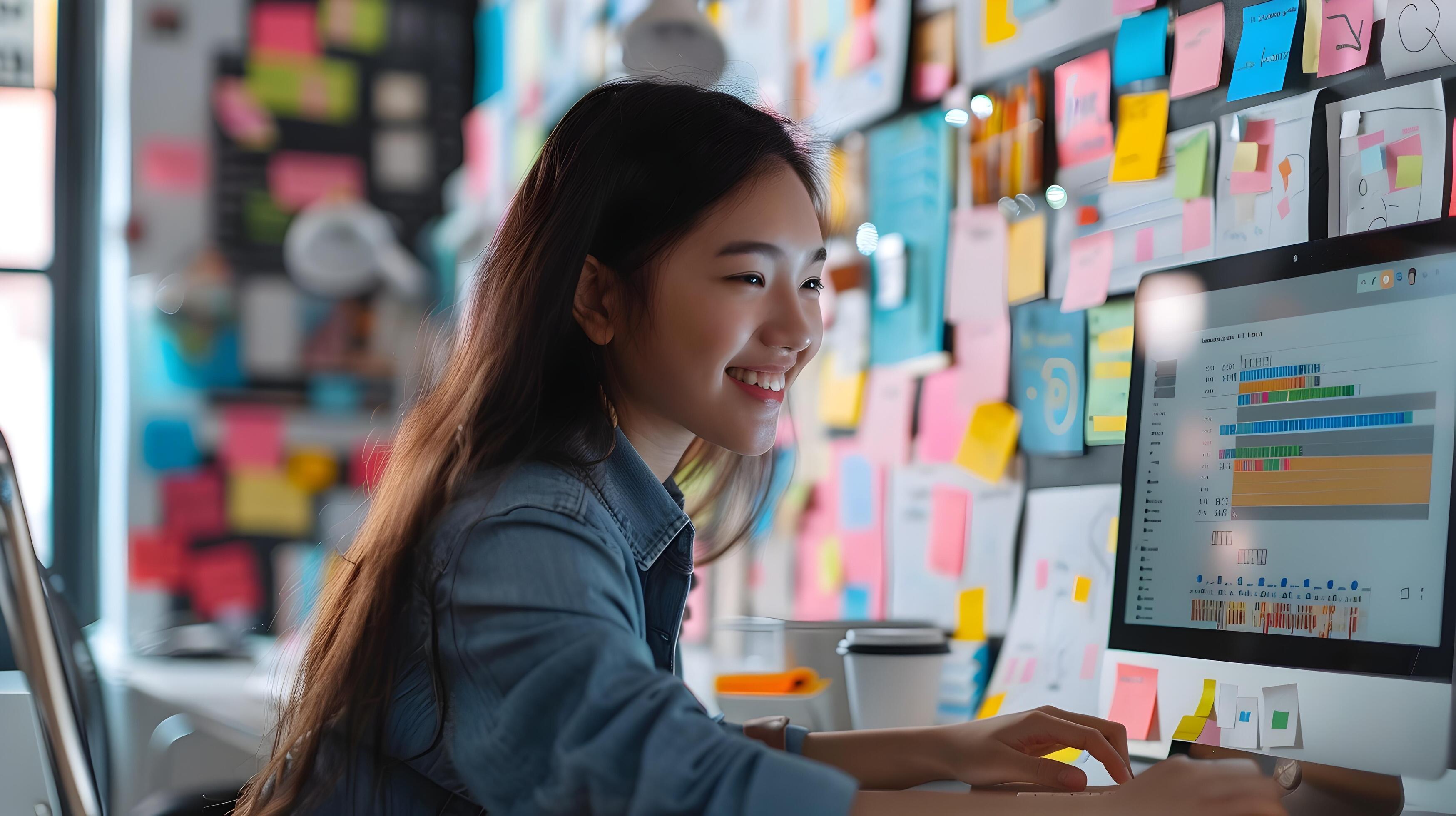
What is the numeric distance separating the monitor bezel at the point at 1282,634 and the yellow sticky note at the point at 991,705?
1.28 ft

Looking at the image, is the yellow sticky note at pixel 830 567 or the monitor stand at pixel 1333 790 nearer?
the monitor stand at pixel 1333 790

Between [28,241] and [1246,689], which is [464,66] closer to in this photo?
[28,241]

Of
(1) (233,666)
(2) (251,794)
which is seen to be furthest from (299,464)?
(2) (251,794)

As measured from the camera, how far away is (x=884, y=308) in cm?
169

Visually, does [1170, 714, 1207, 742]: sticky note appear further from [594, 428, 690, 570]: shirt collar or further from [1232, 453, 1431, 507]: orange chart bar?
[594, 428, 690, 570]: shirt collar

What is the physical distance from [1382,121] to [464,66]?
8.77 ft

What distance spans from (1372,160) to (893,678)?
688mm

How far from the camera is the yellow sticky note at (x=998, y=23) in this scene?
146 centimetres

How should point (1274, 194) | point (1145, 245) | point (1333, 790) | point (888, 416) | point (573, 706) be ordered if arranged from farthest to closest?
point (888, 416) < point (1145, 245) < point (1274, 194) < point (1333, 790) < point (573, 706)

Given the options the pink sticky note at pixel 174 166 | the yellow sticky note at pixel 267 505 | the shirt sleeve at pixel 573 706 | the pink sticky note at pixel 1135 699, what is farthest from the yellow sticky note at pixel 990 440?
the pink sticky note at pixel 174 166

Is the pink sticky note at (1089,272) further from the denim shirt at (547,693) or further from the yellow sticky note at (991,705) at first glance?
the denim shirt at (547,693)

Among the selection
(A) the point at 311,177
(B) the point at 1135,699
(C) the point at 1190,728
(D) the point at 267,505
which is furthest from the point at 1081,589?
(A) the point at 311,177

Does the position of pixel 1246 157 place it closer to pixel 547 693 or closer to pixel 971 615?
pixel 971 615

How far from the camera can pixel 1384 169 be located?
0.99 m
